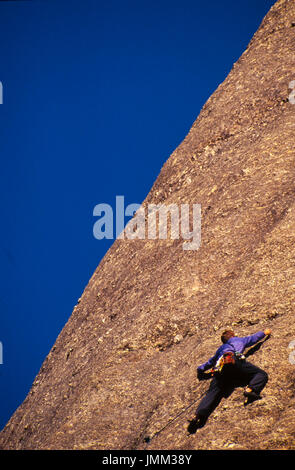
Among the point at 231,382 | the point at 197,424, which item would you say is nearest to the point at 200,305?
the point at 231,382

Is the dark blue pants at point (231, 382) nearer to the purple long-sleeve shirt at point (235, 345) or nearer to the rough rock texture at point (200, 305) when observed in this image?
the rough rock texture at point (200, 305)

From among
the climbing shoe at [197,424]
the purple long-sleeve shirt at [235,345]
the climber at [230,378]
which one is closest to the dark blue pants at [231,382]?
the climber at [230,378]

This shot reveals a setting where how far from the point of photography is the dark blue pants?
8571 millimetres

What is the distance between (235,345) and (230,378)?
708mm

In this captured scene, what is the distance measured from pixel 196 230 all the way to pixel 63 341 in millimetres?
7703

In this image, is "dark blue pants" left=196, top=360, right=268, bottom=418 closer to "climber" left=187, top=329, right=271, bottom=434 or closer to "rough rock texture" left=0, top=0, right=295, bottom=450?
"climber" left=187, top=329, right=271, bottom=434

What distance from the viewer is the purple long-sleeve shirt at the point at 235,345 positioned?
29.9 feet

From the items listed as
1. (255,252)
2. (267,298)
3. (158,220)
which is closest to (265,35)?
(158,220)

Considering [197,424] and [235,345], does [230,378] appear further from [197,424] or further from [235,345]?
[197,424]

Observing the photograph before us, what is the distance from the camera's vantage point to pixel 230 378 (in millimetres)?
8984

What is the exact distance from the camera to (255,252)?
12.5 metres

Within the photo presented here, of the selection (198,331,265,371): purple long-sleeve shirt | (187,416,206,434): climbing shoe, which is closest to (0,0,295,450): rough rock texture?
(187,416,206,434): climbing shoe

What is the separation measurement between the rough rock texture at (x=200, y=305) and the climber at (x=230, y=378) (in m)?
0.19
